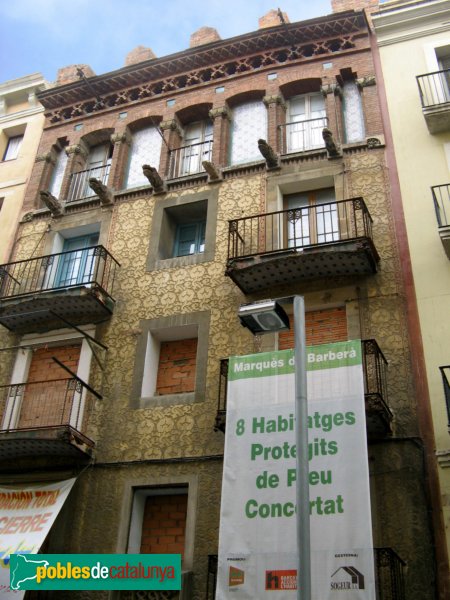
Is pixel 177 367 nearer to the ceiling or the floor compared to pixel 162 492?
nearer to the ceiling

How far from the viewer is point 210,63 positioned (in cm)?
1811

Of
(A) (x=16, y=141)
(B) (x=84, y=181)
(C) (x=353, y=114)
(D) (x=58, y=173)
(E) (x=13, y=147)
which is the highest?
(A) (x=16, y=141)

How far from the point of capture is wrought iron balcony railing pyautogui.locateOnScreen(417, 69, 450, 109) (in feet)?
48.0

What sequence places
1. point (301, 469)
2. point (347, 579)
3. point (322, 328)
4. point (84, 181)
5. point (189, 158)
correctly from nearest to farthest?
point (301, 469), point (347, 579), point (322, 328), point (189, 158), point (84, 181)

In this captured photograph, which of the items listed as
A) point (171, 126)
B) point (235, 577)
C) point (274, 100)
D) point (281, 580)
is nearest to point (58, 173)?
point (171, 126)

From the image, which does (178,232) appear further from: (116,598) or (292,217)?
(116,598)

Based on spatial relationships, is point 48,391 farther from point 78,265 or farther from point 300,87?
point 300,87

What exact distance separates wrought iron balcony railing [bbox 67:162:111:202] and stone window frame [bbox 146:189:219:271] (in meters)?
2.45

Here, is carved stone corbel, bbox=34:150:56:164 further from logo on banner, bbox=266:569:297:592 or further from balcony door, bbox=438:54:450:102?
logo on banner, bbox=266:569:297:592

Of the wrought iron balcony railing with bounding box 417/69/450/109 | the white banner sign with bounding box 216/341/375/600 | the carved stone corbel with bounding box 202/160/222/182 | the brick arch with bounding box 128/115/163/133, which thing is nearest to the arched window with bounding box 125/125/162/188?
the brick arch with bounding box 128/115/163/133

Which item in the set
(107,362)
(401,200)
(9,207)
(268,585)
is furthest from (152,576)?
(9,207)

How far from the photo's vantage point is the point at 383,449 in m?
11.0

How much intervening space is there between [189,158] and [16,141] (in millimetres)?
6454

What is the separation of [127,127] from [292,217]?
21.1ft
